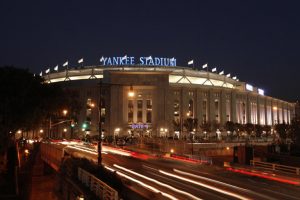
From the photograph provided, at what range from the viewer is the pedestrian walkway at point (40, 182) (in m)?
50.1

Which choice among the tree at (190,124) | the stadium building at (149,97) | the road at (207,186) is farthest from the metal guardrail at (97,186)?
the tree at (190,124)

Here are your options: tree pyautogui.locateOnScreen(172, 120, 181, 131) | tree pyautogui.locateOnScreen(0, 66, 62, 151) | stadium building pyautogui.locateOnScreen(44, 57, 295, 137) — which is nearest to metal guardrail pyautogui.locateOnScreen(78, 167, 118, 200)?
tree pyautogui.locateOnScreen(0, 66, 62, 151)

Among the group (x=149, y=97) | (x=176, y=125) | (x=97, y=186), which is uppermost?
(x=149, y=97)

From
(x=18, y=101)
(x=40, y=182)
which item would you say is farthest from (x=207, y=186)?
(x=40, y=182)

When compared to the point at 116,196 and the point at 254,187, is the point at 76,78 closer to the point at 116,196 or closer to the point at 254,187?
the point at 254,187

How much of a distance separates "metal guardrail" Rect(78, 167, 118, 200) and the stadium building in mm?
80827

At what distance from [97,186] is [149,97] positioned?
325 ft

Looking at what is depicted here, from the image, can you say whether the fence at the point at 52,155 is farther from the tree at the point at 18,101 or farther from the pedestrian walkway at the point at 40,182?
the tree at the point at 18,101

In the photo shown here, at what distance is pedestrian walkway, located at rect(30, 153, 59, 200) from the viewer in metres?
50.1

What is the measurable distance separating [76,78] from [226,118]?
59.7m

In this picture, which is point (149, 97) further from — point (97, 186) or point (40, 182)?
point (97, 186)

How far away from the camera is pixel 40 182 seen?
177 ft

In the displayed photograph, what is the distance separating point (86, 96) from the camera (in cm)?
12169

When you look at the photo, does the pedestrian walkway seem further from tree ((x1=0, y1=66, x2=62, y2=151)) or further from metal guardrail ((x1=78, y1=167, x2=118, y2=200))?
metal guardrail ((x1=78, y1=167, x2=118, y2=200))
